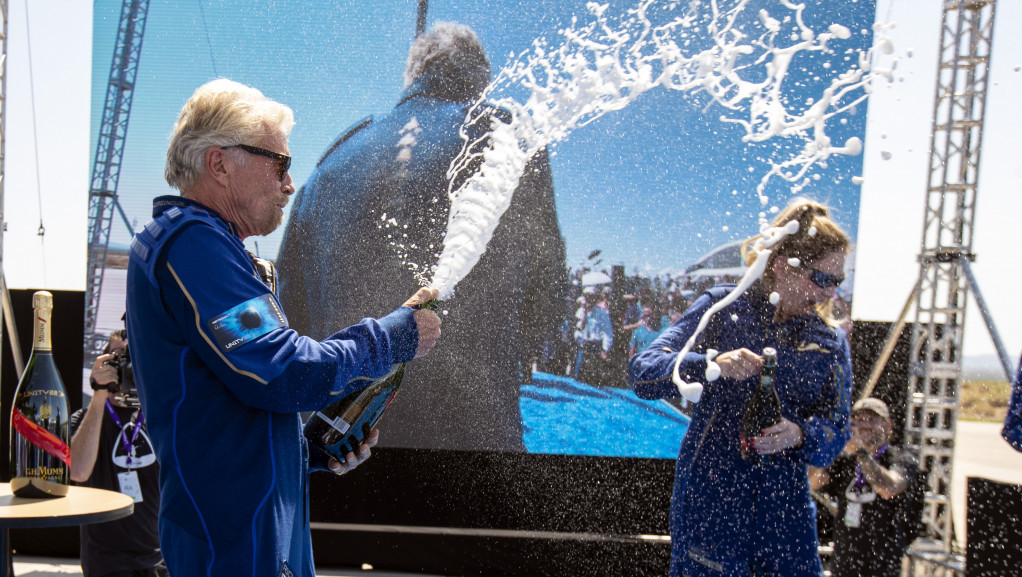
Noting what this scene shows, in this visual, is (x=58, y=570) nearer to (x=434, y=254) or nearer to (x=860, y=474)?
(x=434, y=254)

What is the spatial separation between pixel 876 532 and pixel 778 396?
1.95 m

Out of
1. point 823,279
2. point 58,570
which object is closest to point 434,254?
point 823,279

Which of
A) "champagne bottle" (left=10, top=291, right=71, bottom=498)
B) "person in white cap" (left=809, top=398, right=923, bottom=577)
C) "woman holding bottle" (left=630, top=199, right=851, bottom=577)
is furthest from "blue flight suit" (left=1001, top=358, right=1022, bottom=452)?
"champagne bottle" (left=10, top=291, right=71, bottom=498)

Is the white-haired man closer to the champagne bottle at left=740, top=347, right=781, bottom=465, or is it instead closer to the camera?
the champagne bottle at left=740, top=347, right=781, bottom=465

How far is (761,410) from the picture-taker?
6.97 ft

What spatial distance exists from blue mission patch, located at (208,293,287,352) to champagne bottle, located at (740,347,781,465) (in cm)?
143

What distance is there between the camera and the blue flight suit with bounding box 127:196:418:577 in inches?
50.3

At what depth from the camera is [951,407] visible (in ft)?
13.6

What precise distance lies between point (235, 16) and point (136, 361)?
4184 mm

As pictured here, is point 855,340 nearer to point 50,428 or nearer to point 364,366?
point 364,366

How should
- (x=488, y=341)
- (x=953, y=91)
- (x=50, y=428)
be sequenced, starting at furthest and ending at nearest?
(x=488, y=341) < (x=953, y=91) < (x=50, y=428)

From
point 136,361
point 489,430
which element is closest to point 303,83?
point 489,430

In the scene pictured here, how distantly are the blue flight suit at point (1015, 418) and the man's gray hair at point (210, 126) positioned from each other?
2.18 meters

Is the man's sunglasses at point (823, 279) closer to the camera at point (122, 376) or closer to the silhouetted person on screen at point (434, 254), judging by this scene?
the silhouetted person on screen at point (434, 254)
